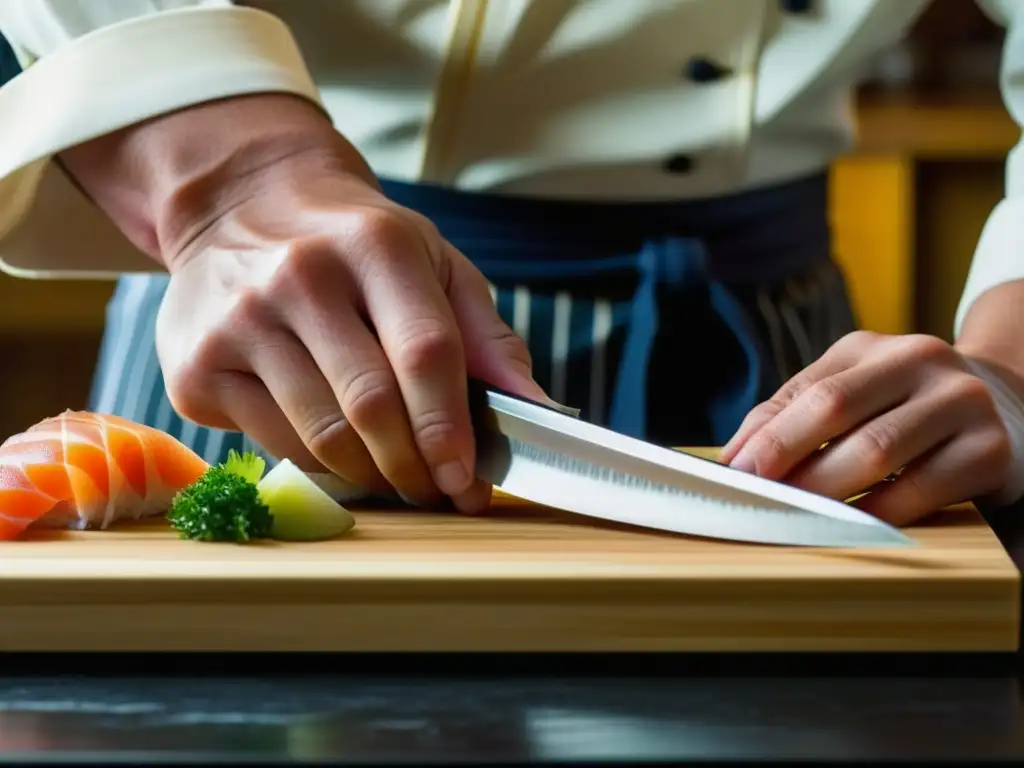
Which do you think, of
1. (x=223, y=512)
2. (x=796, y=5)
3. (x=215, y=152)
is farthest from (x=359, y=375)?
(x=796, y=5)

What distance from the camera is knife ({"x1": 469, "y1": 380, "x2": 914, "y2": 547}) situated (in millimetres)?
765

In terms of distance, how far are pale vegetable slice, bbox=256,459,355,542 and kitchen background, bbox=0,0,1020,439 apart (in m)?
2.21

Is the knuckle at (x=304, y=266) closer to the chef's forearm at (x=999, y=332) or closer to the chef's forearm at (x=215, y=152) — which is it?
the chef's forearm at (x=215, y=152)

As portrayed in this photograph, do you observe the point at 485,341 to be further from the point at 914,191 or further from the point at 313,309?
the point at 914,191

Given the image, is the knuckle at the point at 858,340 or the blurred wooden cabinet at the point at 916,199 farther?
the blurred wooden cabinet at the point at 916,199

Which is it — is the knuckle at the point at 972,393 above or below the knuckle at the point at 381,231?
below

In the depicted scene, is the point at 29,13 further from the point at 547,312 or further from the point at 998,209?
the point at 998,209

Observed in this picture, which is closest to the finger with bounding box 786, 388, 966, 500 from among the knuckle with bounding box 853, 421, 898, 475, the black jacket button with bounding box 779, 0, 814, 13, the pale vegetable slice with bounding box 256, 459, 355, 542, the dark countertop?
the knuckle with bounding box 853, 421, 898, 475

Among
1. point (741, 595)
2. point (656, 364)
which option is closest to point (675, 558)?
point (741, 595)

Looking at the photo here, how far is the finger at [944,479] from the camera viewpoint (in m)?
0.85

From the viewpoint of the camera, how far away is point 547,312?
126cm

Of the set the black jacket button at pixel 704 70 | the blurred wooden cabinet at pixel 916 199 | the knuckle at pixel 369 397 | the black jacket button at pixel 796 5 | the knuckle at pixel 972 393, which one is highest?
the black jacket button at pixel 796 5

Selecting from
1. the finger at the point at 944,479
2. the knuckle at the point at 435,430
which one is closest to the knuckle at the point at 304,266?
the knuckle at the point at 435,430

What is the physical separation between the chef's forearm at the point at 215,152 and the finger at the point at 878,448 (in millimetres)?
397
